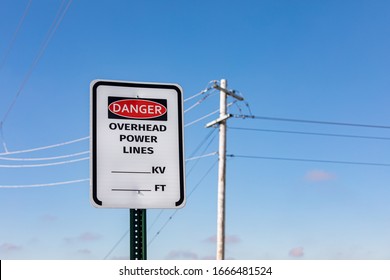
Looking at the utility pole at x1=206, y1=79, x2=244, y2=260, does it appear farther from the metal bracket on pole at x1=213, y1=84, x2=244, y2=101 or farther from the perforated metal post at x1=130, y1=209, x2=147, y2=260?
the perforated metal post at x1=130, y1=209, x2=147, y2=260

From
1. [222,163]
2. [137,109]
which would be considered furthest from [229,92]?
[137,109]

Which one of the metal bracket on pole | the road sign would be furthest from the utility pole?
the road sign

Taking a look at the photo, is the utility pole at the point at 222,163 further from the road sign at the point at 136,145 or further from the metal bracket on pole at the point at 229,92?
the road sign at the point at 136,145

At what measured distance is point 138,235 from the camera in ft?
13.9

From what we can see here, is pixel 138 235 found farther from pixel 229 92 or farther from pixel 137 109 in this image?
pixel 229 92

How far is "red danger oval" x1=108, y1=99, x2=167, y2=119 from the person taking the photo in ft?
14.5

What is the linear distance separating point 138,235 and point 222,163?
69.2ft

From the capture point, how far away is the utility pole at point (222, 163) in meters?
24.3

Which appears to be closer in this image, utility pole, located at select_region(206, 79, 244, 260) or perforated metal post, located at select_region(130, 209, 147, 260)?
perforated metal post, located at select_region(130, 209, 147, 260)

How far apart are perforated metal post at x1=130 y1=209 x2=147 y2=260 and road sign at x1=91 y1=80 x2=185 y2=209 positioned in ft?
0.21

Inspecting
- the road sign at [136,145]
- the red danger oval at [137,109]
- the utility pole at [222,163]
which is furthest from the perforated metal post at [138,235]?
the utility pole at [222,163]
